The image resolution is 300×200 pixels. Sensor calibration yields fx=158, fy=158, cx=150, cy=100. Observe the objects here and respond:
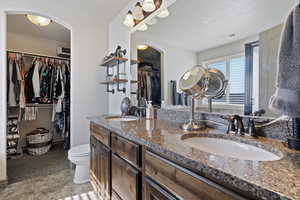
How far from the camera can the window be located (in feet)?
3.60

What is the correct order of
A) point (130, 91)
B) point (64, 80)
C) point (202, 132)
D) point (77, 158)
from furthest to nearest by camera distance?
point (64, 80) → point (130, 91) → point (77, 158) → point (202, 132)

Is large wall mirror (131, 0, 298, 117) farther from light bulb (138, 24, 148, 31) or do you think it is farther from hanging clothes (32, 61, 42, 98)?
hanging clothes (32, 61, 42, 98)

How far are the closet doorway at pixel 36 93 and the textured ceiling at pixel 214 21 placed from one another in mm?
1995

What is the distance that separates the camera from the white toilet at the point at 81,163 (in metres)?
1.87

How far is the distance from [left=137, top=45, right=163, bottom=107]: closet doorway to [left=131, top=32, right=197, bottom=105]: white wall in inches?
2.4

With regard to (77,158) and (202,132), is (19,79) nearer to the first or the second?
(77,158)

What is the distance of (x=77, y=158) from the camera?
6.11 ft

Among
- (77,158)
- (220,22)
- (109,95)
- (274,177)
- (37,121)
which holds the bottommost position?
(77,158)

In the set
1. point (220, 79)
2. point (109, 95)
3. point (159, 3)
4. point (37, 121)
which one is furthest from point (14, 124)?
point (220, 79)

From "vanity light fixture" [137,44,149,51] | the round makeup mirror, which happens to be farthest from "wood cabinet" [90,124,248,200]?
"vanity light fixture" [137,44,149,51]

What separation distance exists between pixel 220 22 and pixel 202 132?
86 centimetres

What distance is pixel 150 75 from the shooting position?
76.8 inches

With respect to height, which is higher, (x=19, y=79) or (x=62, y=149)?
(x=19, y=79)

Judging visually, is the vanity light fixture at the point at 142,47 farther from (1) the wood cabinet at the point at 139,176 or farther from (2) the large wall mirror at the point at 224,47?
(1) the wood cabinet at the point at 139,176
